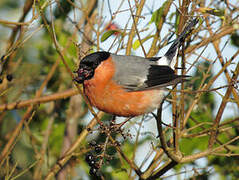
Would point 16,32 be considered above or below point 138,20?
above

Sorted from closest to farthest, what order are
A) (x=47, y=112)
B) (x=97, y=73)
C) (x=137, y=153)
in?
(x=97, y=73)
(x=137, y=153)
(x=47, y=112)

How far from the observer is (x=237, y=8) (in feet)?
9.37

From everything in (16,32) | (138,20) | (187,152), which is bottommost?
(187,152)

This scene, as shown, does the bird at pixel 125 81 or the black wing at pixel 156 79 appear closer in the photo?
the bird at pixel 125 81

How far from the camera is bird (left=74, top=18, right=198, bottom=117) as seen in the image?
2.95 metres

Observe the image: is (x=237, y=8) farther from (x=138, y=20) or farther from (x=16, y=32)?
(x=16, y=32)

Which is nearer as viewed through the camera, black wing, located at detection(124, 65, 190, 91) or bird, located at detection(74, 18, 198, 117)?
bird, located at detection(74, 18, 198, 117)

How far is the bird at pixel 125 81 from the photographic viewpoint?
2.95 metres

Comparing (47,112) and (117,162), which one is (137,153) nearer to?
(117,162)

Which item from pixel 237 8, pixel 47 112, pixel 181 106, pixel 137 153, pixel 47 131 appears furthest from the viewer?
pixel 47 112

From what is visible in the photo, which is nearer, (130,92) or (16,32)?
(130,92)

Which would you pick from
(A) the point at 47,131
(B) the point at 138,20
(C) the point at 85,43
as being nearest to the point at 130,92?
(B) the point at 138,20

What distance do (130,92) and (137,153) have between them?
0.76 meters

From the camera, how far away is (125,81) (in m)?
3.14
